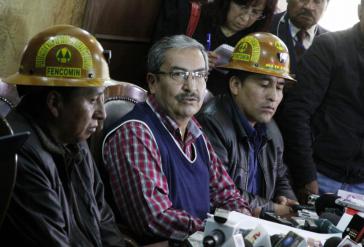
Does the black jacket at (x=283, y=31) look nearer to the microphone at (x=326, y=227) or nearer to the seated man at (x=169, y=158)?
the seated man at (x=169, y=158)

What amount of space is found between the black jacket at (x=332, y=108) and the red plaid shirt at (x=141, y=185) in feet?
4.30

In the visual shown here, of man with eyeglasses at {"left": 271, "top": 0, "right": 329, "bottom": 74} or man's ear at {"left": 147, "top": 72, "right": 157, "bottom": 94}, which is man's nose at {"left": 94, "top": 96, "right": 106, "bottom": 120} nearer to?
man's ear at {"left": 147, "top": 72, "right": 157, "bottom": 94}

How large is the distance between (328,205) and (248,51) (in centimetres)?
94

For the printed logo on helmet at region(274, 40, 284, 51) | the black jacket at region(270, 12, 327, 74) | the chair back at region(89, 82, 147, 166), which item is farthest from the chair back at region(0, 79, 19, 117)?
the black jacket at region(270, 12, 327, 74)

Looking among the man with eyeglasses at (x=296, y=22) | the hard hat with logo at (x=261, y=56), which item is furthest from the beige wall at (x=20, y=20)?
the man with eyeglasses at (x=296, y=22)

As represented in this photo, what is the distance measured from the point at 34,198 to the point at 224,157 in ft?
4.11

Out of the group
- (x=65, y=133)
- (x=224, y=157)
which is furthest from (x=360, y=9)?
(x=65, y=133)

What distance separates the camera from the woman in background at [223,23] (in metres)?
3.30

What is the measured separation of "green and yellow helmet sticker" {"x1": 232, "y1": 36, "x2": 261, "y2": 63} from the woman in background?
0.42 m

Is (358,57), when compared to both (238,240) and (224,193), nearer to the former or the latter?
(224,193)

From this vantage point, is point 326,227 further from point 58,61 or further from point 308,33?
point 308,33

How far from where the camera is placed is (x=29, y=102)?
1.66 m

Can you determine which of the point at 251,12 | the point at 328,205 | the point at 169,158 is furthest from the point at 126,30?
the point at 328,205

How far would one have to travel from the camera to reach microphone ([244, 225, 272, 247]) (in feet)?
4.99
